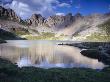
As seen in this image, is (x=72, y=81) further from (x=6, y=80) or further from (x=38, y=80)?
(x=6, y=80)

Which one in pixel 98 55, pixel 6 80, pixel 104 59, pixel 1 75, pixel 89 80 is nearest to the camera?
pixel 6 80

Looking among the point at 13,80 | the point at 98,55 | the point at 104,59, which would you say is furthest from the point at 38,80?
the point at 98,55

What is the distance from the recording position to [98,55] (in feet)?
294

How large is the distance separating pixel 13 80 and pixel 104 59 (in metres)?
56.9

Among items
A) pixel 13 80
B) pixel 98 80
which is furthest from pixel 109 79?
pixel 13 80

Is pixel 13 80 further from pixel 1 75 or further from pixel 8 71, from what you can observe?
pixel 8 71

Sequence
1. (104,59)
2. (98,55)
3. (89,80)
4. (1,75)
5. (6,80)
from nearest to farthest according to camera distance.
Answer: (6,80) < (1,75) < (89,80) < (104,59) < (98,55)

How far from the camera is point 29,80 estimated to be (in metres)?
31.8

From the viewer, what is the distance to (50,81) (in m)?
32.1

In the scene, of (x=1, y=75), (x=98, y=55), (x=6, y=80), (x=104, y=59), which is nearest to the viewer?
(x=6, y=80)

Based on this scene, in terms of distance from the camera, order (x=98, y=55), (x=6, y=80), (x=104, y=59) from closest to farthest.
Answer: (x=6, y=80) → (x=104, y=59) → (x=98, y=55)

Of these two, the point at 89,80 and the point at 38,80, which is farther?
the point at 89,80

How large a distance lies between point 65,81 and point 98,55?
5902 cm

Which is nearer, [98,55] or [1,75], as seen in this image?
[1,75]
